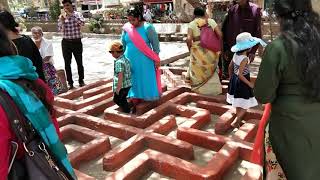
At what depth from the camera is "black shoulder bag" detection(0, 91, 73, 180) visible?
154cm

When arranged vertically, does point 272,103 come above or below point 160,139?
above

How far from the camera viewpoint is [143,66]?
15.7ft

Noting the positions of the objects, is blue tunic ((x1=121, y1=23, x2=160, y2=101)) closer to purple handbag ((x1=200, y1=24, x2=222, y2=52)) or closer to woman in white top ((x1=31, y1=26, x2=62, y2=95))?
purple handbag ((x1=200, y1=24, x2=222, y2=52))

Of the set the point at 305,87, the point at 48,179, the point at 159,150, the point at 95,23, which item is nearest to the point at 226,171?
the point at 159,150

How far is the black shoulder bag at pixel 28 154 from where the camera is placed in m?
1.54

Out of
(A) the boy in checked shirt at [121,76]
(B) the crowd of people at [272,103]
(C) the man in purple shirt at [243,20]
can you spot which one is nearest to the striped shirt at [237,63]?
(C) the man in purple shirt at [243,20]

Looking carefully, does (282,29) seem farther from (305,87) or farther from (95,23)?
(95,23)

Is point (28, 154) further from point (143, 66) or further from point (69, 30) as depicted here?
point (69, 30)

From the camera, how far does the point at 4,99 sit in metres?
1.53

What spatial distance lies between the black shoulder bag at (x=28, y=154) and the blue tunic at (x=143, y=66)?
3.15 meters

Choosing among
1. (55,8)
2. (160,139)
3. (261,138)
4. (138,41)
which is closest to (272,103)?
Result: (261,138)

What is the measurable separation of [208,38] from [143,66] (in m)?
1.10

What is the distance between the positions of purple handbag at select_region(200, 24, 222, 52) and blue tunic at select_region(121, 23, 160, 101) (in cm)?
76

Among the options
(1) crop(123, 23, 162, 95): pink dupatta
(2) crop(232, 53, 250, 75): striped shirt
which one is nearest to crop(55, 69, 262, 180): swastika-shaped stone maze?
(2) crop(232, 53, 250, 75): striped shirt
